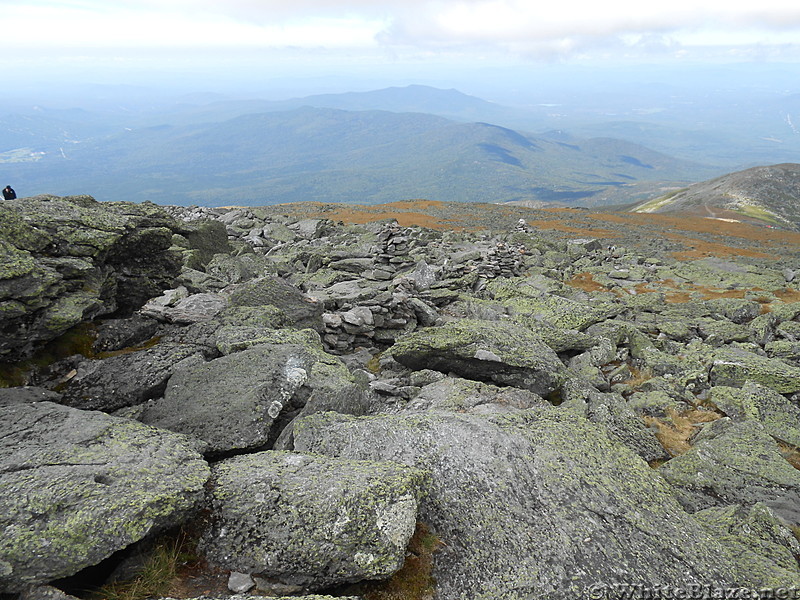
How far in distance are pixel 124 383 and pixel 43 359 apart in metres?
2.35

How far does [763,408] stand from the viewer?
15.3m

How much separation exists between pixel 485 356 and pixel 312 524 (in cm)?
920

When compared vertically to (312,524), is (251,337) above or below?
below

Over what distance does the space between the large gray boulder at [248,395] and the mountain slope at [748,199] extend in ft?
524

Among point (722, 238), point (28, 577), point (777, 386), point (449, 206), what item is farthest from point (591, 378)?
point (449, 206)

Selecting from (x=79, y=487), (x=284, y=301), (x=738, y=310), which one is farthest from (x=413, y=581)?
(x=738, y=310)

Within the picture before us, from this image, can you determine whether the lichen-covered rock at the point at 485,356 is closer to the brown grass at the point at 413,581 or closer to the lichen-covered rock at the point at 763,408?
the lichen-covered rock at the point at 763,408

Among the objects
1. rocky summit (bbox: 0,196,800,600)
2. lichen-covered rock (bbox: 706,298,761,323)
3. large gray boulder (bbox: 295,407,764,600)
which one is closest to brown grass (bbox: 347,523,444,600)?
rocky summit (bbox: 0,196,800,600)

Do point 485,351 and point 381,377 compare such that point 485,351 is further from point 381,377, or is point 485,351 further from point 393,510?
point 393,510

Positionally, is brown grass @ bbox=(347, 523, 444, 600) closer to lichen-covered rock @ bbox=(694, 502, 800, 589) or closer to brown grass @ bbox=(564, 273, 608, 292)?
lichen-covered rock @ bbox=(694, 502, 800, 589)

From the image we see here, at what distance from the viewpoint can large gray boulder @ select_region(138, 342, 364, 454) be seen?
10.0 m

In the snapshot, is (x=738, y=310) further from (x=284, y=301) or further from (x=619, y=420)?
(x=284, y=301)

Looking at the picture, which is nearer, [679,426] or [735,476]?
[735,476]

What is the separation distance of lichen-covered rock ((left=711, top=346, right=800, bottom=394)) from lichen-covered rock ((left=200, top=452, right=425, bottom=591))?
16.3 m
